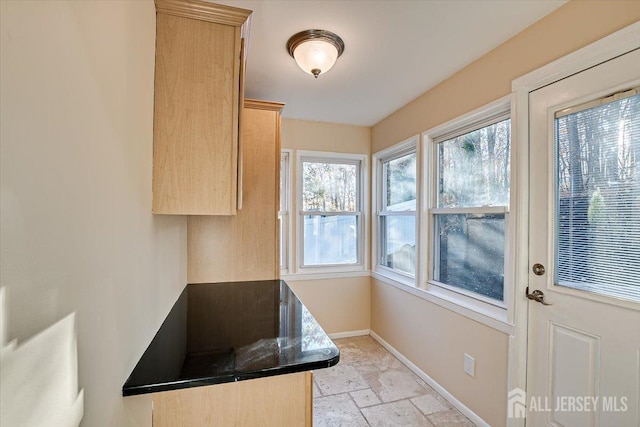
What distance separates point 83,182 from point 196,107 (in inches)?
27.4

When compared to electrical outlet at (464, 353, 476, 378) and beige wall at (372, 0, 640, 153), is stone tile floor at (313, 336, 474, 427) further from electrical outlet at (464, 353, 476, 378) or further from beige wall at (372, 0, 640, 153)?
beige wall at (372, 0, 640, 153)

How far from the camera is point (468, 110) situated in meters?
2.06

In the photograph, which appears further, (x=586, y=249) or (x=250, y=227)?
(x=250, y=227)

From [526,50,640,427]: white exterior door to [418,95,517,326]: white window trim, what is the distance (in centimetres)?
11

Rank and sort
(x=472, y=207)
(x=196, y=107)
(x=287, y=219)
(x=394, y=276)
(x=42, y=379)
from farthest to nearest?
(x=287, y=219), (x=394, y=276), (x=472, y=207), (x=196, y=107), (x=42, y=379)

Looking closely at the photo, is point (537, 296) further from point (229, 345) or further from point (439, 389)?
point (229, 345)

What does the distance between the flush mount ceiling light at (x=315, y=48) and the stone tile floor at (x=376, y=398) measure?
231 centimetres

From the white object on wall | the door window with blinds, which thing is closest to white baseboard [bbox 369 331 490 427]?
the door window with blinds

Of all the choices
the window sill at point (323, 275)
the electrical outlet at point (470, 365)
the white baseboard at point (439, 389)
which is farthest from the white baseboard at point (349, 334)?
the electrical outlet at point (470, 365)

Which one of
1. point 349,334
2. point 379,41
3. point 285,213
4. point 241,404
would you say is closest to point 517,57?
point 379,41

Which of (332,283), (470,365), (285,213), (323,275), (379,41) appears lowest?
(470,365)

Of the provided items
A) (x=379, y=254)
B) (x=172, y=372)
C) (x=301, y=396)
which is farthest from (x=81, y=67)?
(x=379, y=254)

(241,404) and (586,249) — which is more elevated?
(586,249)

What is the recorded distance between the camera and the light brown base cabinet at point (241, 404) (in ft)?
3.07
